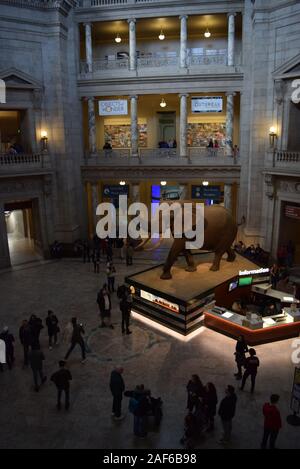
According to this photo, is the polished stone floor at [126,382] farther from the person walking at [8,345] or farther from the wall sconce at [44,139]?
the wall sconce at [44,139]

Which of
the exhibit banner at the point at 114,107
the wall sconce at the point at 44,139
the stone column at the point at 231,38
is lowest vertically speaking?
the wall sconce at the point at 44,139

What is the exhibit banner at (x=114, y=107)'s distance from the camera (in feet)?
77.8

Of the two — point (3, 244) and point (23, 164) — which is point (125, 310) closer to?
point (3, 244)

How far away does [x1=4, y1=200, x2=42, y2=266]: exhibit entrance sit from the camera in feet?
75.1

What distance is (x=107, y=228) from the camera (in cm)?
2538

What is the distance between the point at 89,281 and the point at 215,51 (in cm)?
1536

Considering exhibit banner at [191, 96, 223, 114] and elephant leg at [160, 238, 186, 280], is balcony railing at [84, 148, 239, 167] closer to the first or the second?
exhibit banner at [191, 96, 223, 114]

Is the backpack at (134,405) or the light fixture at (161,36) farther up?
the light fixture at (161,36)

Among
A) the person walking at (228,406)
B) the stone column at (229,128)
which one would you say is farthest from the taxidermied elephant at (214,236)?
the stone column at (229,128)

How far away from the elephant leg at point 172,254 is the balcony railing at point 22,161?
33.0 ft

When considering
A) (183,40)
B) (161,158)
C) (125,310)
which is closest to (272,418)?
(125,310)

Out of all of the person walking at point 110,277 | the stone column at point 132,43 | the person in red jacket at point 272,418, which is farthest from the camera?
the stone column at point 132,43

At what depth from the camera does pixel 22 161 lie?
2125 cm
